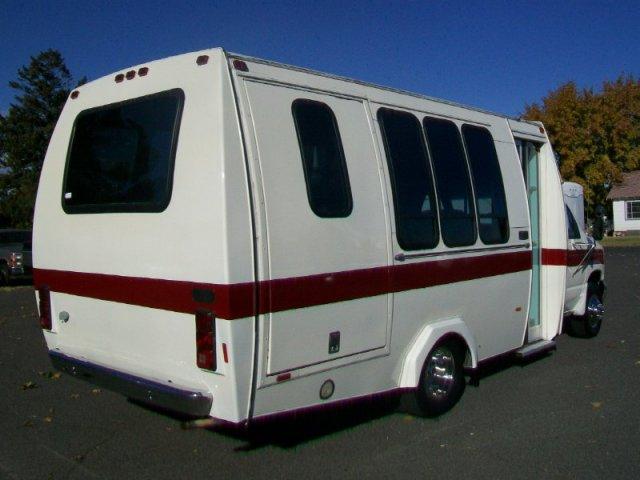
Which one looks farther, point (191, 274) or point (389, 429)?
point (389, 429)

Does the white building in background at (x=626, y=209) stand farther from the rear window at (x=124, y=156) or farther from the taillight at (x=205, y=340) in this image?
the taillight at (x=205, y=340)

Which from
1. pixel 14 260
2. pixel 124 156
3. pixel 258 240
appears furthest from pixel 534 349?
pixel 14 260

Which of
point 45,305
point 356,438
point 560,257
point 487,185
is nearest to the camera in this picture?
point 356,438

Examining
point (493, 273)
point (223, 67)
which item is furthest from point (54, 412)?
point (493, 273)

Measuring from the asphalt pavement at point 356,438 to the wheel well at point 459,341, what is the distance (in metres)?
0.46

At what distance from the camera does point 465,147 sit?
19.5ft

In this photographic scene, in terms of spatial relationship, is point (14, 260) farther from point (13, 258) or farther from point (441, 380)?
point (441, 380)

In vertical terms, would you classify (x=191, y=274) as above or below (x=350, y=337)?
above

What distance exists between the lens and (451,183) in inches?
224

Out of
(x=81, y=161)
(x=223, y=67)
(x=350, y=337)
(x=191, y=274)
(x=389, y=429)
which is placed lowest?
(x=389, y=429)

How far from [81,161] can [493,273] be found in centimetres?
372

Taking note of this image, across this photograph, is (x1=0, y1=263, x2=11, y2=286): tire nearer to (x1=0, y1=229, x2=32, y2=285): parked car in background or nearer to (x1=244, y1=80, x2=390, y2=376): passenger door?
(x1=0, y1=229, x2=32, y2=285): parked car in background

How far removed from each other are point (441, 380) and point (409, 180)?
176 centimetres

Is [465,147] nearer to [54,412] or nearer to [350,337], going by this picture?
[350,337]
